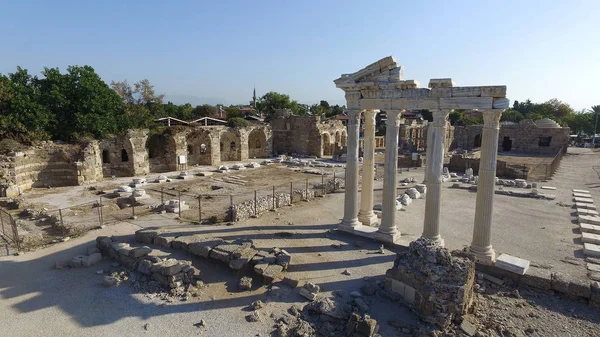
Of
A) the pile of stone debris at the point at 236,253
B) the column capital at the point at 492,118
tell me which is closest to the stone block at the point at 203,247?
the pile of stone debris at the point at 236,253

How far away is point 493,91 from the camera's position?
32.1 feet

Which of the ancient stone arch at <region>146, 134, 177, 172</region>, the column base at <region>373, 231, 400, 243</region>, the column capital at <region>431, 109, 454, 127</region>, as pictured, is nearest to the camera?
the column capital at <region>431, 109, 454, 127</region>

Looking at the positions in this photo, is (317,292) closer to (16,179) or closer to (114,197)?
(114,197)

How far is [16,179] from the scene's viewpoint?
826 inches

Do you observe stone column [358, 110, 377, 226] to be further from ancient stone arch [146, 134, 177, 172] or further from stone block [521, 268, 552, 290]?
ancient stone arch [146, 134, 177, 172]

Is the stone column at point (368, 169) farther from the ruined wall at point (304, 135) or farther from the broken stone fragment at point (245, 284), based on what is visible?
the ruined wall at point (304, 135)

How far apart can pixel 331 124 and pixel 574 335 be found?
118 ft

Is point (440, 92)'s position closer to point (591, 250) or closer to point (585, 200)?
point (591, 250)

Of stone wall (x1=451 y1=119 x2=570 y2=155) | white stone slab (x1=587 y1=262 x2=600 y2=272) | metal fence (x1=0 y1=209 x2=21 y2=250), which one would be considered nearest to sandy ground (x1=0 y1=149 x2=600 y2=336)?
white stone slab (x1=587 y1=262 x2=600 y2=272)

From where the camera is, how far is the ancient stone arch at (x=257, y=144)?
3862 cm

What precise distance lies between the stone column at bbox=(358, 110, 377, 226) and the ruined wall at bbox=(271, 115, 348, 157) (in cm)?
2508

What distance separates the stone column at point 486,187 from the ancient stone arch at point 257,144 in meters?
29.5

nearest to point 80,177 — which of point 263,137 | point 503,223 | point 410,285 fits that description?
point 263,137

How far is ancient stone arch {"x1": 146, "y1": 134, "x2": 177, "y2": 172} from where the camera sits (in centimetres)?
3025
